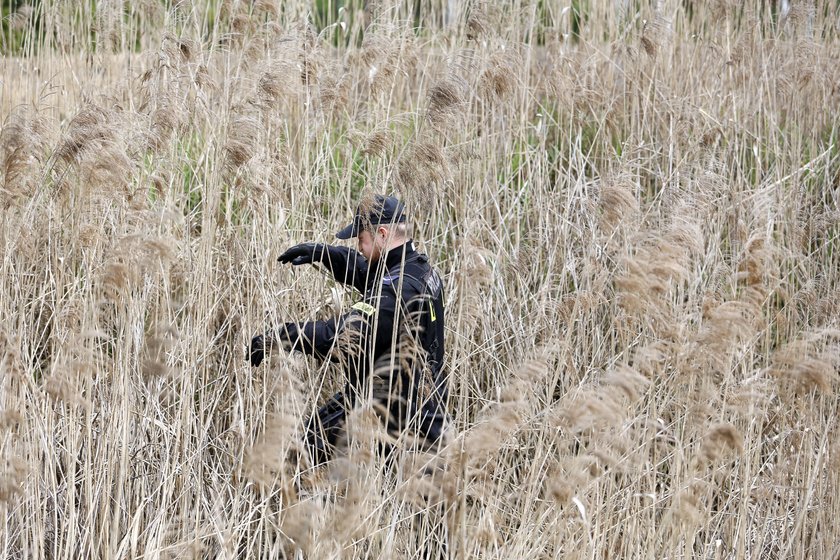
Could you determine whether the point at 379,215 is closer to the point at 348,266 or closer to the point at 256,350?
the point at 348,266

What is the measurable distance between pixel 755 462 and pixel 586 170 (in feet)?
6.43

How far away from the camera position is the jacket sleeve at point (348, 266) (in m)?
3.41

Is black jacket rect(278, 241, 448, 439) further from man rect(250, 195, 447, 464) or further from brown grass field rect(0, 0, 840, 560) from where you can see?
brown grass field rect(0, 0, 840, 560)

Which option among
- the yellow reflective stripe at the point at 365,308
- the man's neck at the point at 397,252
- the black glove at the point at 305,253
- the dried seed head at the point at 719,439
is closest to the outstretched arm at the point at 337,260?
the black glove at the point at 305,253

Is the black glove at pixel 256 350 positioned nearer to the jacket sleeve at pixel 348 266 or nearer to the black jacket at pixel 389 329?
the black jacket at pixel 389 329

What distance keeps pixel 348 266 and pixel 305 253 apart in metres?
0.20

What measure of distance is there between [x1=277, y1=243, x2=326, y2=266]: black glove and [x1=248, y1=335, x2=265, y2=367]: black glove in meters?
0.31

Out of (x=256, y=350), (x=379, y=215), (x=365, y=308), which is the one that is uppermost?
(x=379, y=215)

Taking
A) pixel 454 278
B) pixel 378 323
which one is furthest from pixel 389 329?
pixel 454 278

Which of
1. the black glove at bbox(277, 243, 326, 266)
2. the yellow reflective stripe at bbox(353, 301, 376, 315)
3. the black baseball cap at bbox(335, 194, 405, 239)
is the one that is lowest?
the yellow reflective stripe at bbox(353, 301, 376, 315)

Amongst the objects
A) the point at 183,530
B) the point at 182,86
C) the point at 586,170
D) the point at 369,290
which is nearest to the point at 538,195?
the point at 586,170

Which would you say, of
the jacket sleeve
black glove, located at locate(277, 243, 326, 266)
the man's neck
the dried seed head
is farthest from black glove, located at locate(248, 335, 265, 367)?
the dried seed head

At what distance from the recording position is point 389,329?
316 centimetres

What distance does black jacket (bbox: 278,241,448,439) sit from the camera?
2.94 meters
